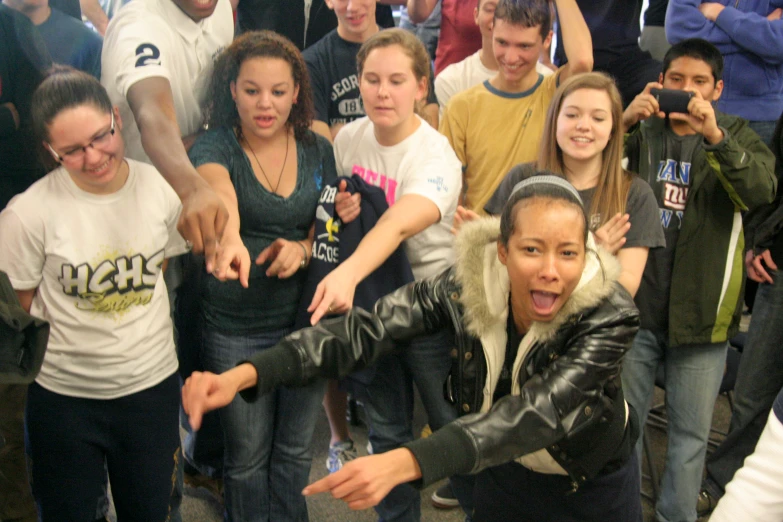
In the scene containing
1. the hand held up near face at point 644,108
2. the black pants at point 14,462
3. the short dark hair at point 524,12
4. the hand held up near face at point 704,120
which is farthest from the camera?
the short dark hair at point 524,12

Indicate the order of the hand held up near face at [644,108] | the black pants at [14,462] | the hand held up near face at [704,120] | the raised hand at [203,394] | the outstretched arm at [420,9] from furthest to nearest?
the outstretched arm at [420,9]
the hand held up near face at [644,108]
the hand held up near face at [704,120]
the black pants at [14,462]
the raised hand at [203,394]

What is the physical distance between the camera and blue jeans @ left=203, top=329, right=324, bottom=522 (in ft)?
6.30

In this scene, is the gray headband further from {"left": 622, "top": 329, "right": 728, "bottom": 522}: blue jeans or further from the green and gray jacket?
{"left": 622, "top": 329, "right": 728, "bottom": 522}: blue jeans

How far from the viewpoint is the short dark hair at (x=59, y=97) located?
1564 mm

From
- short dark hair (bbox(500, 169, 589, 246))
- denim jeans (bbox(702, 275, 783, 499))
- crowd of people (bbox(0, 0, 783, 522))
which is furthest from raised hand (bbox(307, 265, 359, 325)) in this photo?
denim jeans (bbox(702, 275, 783, 499))

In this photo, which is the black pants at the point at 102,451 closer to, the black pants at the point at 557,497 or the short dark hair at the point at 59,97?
the short dark hair at the point at 59,97

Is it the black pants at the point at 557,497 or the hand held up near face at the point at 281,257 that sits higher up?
the hand held up near face at the point at 281,257

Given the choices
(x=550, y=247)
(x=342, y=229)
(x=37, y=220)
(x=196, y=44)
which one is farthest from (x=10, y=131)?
(x=550, y=247)

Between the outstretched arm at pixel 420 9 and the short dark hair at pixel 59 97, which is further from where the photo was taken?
the outstretched arm at pixel 420 9

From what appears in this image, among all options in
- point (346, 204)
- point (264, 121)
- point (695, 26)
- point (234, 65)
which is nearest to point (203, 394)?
point (346, 204)

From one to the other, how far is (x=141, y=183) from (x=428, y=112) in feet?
Answer: 3.22

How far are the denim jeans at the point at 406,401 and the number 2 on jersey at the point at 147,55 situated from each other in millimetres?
985

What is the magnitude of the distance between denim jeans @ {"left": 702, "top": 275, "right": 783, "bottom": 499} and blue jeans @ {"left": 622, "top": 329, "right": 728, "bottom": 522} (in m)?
0.18

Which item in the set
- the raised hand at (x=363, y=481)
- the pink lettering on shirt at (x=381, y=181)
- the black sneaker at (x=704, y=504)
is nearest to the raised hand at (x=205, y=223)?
the pink lettering on shirt at (x=381, y=181)
